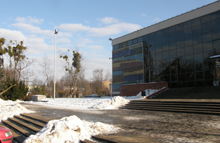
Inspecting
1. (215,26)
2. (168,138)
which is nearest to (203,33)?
(215,26)

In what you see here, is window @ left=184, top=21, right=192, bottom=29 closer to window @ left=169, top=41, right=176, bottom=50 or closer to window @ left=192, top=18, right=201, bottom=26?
window @ left=192, top=18, right=201, bottom=26

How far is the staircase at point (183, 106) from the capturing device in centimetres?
1210

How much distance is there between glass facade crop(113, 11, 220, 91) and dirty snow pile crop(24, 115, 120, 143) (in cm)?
1863

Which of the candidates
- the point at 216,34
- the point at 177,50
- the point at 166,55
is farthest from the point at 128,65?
the point at 216,34

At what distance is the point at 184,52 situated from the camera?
24.2 metres

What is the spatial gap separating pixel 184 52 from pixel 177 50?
112 cm

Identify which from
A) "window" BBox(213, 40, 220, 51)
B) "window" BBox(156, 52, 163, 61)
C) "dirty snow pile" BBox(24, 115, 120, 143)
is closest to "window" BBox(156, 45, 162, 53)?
"window" BBox(156, 52, 163, 61)

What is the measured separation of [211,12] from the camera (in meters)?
22.0

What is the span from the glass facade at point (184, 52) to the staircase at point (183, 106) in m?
8.81

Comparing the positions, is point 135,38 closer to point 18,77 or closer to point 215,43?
point 215,43

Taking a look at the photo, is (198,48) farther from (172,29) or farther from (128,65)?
(128,65)

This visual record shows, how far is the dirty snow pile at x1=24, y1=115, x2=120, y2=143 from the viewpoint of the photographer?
6133 mm

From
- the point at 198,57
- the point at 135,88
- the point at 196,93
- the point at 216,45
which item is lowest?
the point at 196,93

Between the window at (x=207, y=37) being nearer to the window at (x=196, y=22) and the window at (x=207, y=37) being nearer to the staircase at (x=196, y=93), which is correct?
the window at (x=196, y=22)
